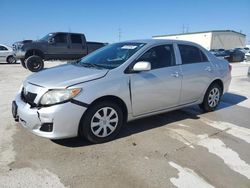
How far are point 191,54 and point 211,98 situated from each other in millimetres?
1180

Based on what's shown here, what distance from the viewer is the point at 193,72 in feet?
16.2

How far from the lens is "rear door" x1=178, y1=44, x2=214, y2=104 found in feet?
15.9

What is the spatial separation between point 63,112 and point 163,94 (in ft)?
6.18

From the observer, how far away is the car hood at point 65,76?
3500mm

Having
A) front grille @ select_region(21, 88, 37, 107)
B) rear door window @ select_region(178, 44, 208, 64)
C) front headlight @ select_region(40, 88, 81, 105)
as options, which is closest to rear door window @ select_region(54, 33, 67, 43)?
rear door window @ select_region(178, 44, 208, 64)

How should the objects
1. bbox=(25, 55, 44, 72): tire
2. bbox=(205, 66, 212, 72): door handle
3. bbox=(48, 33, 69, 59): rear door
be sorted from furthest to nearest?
bbox=(48, 33, 69, 59): rear door < bbox=(25, 55, 44, 72): tire < bbox=(205, 66, 212, 72): door handle

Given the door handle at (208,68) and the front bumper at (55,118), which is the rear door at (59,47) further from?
the front bumper at (55,118)

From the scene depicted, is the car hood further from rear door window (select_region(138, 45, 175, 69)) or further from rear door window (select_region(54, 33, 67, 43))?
rear door window (select_region(54, 33, 67, 43))

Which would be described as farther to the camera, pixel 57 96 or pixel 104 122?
pixel 104 122

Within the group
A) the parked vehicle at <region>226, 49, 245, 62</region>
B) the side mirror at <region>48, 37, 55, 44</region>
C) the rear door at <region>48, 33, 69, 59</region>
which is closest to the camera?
the side mirror at <region>48, 37, 55, 44</region>

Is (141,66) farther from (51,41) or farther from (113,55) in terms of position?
(51,41)

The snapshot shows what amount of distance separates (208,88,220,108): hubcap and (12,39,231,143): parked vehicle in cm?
30

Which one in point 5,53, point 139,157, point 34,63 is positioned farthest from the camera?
point 5,53

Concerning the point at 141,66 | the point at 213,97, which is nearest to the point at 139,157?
the point at 141,66
